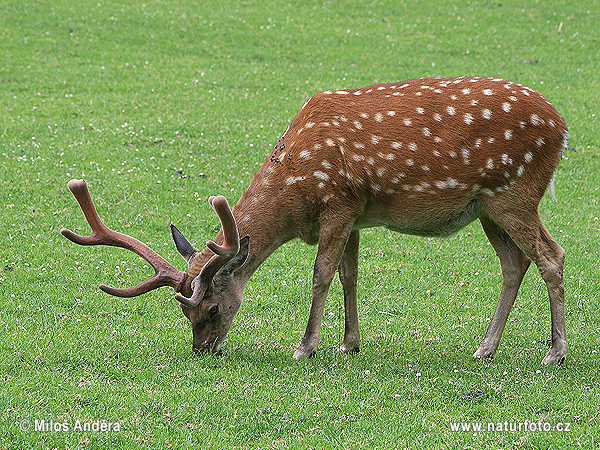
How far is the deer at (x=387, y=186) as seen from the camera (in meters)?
6.60

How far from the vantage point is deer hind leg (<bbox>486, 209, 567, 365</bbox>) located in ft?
21.7

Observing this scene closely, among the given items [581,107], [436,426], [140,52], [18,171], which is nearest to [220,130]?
[18,171]

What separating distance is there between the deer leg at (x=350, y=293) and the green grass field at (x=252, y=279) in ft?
0.74

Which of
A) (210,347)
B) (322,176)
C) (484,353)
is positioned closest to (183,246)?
(210,347)

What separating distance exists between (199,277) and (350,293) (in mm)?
1537

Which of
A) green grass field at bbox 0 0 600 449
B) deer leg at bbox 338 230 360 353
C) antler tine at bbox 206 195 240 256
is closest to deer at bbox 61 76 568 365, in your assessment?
antler tine at bbox 206 195 240 256

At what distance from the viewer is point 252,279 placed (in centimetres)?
909

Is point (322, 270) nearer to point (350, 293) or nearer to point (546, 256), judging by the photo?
point (350, 293)

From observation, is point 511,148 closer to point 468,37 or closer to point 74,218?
point 74,218

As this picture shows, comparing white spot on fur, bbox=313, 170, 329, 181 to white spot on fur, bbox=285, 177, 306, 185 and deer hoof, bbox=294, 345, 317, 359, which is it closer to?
white spot on fur, bbox=285, 177, 306, 185

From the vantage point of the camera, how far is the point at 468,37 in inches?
817

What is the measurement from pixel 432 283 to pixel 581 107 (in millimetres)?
8262

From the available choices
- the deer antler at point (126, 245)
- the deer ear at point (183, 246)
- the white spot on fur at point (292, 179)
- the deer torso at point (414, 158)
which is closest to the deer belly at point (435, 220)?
the deer torso at point (414, 158)

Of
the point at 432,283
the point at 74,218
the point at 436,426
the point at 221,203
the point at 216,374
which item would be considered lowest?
the point at 74,218
